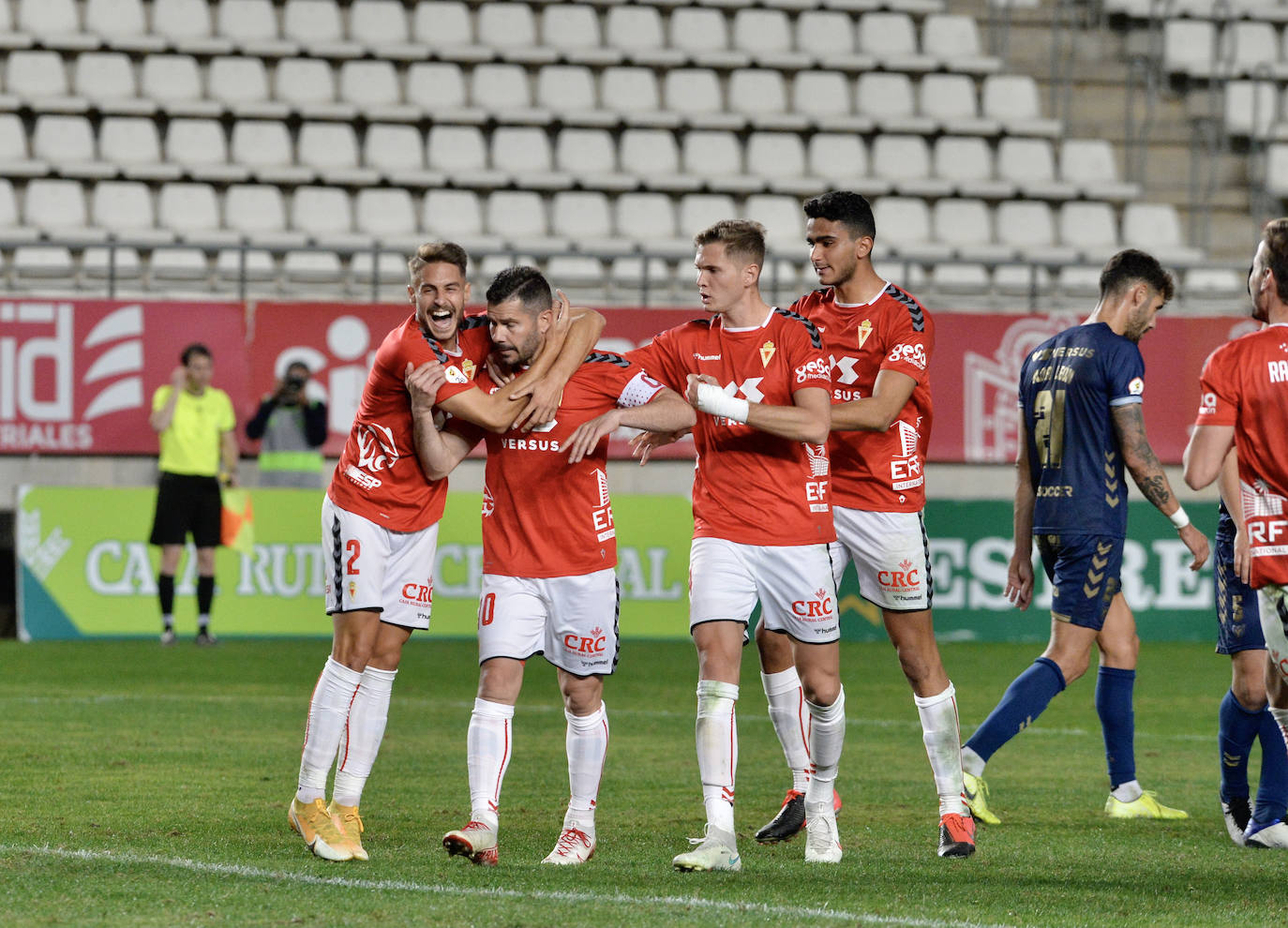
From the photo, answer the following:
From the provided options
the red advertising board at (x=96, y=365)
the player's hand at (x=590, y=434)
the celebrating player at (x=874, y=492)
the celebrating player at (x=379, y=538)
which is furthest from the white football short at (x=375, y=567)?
the red advertising board at (x=96, y=365)

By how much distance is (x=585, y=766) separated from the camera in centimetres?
573

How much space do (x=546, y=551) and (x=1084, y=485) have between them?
2444 mm

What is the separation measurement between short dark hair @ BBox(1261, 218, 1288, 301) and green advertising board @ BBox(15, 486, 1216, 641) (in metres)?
9.44

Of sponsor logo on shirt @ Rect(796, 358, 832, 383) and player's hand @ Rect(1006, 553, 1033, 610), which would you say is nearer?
sponsor logo on shirt @ Rect(796, 358, 832, 383)

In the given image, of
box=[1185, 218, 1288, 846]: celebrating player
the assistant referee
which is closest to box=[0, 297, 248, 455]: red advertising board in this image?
the assistant referee

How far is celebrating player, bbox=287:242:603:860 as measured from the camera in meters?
5.77

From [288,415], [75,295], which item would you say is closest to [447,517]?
[288,415]

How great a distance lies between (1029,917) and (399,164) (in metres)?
15.3

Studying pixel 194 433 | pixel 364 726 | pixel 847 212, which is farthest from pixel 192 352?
pixel 847 212

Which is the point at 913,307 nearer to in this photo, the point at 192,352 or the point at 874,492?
the point at 874,492

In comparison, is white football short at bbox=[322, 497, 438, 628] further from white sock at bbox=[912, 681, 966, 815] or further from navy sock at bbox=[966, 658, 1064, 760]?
navy sock at bbox=[966, 658, 1064, 760]

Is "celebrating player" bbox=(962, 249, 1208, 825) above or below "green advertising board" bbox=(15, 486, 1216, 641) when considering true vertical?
above

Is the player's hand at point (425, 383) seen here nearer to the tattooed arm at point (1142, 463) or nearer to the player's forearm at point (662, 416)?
the player's forearm at point (662, 416)

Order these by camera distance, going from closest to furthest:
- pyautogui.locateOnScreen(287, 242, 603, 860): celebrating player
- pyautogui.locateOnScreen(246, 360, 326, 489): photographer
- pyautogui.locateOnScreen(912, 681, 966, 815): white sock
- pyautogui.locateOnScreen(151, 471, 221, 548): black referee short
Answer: pyautogui.locateOnScreen(287, 242, 603, 860): celebrating player → pyautogui.locateOnScreen(912, 681, 966, 815): white sock → pyautogui.locateOnScreen(151, 471, 221, 548): black referee short → pyautogui.locateOnScreen(246, 360, 326, 489): photographer
